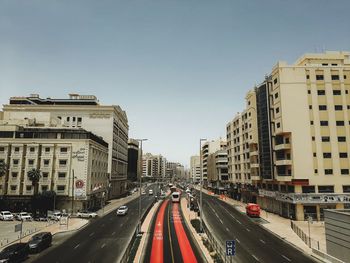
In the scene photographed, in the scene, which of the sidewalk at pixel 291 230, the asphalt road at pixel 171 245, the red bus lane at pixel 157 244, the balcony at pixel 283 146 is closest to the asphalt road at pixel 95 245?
the asphalt road at pixel 171 245

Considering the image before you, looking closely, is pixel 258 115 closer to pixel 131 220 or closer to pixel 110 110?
pixel 131 220

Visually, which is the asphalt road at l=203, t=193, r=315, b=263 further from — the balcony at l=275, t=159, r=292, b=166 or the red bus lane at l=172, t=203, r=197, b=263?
the balcony at l=275, t=159, r=292, b=166

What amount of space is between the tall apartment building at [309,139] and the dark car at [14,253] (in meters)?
49.8

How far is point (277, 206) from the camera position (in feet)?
223

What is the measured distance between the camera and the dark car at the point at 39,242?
35.2 m

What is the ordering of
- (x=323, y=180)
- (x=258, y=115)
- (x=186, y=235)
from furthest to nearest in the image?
1. (x=258, y=115)
2. (x=323, y=180)
3. (x=186, y=235)

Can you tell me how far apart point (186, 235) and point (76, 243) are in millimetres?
16740

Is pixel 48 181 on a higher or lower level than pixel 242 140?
lower

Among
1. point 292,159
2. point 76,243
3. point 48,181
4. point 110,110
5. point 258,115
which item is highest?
point 110,110

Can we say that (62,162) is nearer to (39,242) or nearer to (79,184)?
(79,184)

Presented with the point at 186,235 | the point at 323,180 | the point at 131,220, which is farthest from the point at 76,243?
the point at 323,180

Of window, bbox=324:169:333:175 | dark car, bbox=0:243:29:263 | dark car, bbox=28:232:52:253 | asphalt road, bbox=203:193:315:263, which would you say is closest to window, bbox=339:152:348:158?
window, bbox=324:169:333:175

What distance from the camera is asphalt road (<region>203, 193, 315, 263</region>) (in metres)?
33.3

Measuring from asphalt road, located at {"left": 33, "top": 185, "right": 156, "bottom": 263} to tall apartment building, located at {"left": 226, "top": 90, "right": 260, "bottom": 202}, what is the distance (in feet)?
139
